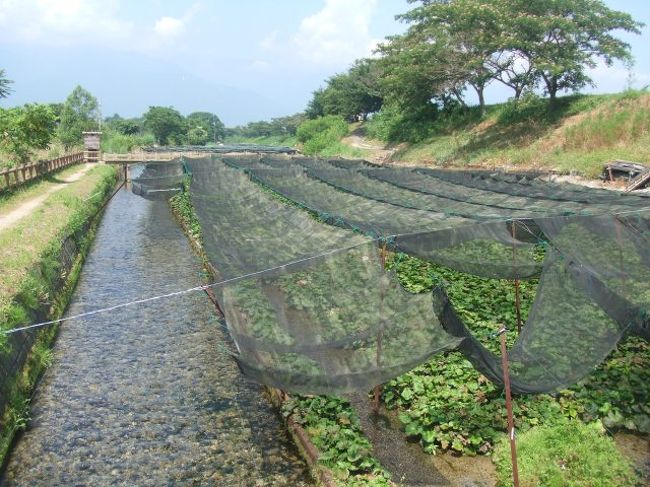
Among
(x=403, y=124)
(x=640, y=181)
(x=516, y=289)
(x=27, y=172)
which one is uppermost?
(x=403, y=124)

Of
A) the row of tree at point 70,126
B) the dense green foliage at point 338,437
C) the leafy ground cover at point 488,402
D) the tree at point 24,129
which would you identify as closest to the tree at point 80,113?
the row of tree at point 70,126

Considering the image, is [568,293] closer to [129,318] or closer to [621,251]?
[621,251]

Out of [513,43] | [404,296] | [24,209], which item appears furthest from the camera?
[513,43]

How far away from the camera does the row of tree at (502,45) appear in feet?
113

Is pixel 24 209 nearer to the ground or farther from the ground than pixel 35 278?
farther from the ground

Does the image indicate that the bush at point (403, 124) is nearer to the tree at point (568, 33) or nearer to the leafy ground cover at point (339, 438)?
the tree at point (568, 33)

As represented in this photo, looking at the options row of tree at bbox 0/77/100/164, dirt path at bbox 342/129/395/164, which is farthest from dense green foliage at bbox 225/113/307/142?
row of tree at bbox 0/77/100/164

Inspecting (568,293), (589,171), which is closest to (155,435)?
(568,293)

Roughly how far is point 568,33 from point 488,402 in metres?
33.4

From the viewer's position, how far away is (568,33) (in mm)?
34562

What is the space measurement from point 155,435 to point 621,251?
828 centimetres

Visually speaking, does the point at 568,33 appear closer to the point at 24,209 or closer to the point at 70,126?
the point at 24,209

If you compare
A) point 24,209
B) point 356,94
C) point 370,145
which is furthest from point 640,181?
point 356,94

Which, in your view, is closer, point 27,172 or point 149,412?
point 149,412
